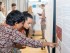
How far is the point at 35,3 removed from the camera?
9.99 metres

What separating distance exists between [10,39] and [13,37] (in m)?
0.05

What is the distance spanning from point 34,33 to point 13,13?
307 inches

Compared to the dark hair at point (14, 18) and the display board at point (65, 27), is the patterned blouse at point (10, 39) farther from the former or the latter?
the display board at point (65, 27)

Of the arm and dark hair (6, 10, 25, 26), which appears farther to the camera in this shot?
dark hair (6, 10, 25, 26)

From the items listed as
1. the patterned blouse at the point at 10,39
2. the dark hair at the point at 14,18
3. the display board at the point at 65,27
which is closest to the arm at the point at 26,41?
the patterned blouse at the point at 10,39

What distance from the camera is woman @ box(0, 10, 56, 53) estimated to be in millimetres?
2188

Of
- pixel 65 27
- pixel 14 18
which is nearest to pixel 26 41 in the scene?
pixel 14 18

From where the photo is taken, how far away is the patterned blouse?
2186 mm

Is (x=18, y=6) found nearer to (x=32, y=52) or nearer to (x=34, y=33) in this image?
(x=34, y=33)

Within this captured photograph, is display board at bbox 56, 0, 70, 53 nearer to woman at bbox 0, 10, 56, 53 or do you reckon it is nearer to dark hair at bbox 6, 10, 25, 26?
woman at bbox 0, 10, 56, 53

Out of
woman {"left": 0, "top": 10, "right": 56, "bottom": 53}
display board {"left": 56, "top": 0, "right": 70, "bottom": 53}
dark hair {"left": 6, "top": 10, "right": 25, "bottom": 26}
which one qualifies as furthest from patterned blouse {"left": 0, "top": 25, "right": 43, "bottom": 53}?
display board {"left": 56, "top": 0, "right": 70, "bottom": 53}

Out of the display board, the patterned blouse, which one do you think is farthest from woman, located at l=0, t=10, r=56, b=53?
the display board

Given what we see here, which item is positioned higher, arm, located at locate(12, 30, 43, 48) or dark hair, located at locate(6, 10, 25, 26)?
dark hair, located at locate(6, 10, 25, 26)

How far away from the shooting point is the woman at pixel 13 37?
86.1 inches
